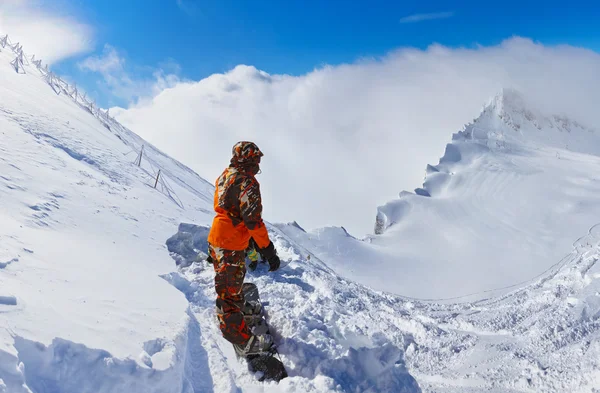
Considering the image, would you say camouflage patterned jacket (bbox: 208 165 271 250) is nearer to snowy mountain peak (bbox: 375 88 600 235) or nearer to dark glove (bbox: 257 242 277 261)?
dark glove (bbox: 257 242 277 261)

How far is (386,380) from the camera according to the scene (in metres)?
4.43

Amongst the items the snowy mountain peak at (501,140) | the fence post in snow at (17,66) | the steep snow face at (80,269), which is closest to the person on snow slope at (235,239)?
the steep snow face at (80,269)

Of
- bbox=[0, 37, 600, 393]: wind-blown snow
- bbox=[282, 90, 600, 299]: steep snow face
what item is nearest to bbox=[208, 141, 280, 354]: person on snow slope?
bbox=[0, 37, 600, 393]: wind-blown snow

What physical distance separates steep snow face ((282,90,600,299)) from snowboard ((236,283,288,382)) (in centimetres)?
1127

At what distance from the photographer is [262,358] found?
4.32 metres

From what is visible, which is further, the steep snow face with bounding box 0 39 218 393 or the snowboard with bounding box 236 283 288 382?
the snowboard with bounding box 236 283 288 382

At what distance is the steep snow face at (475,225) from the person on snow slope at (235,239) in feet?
38.8

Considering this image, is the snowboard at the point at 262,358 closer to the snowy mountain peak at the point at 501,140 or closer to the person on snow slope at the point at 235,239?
the person on snow slope at the point at 235,239

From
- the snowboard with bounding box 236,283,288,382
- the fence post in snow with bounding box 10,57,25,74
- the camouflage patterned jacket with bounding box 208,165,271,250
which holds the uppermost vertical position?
the fence post in snow with bounding box 10,57,25,74

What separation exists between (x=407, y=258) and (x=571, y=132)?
53059 millimetres

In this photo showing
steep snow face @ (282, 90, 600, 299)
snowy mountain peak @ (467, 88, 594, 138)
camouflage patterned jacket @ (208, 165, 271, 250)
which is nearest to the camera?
camouflage patterned jacket @ (208, 165, 271, 250)

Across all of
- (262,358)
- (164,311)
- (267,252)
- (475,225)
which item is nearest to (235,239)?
(267,252)

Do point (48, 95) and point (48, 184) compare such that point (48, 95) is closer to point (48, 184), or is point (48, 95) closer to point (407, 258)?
point (48, 184)

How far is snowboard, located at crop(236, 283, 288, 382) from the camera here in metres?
4.21
